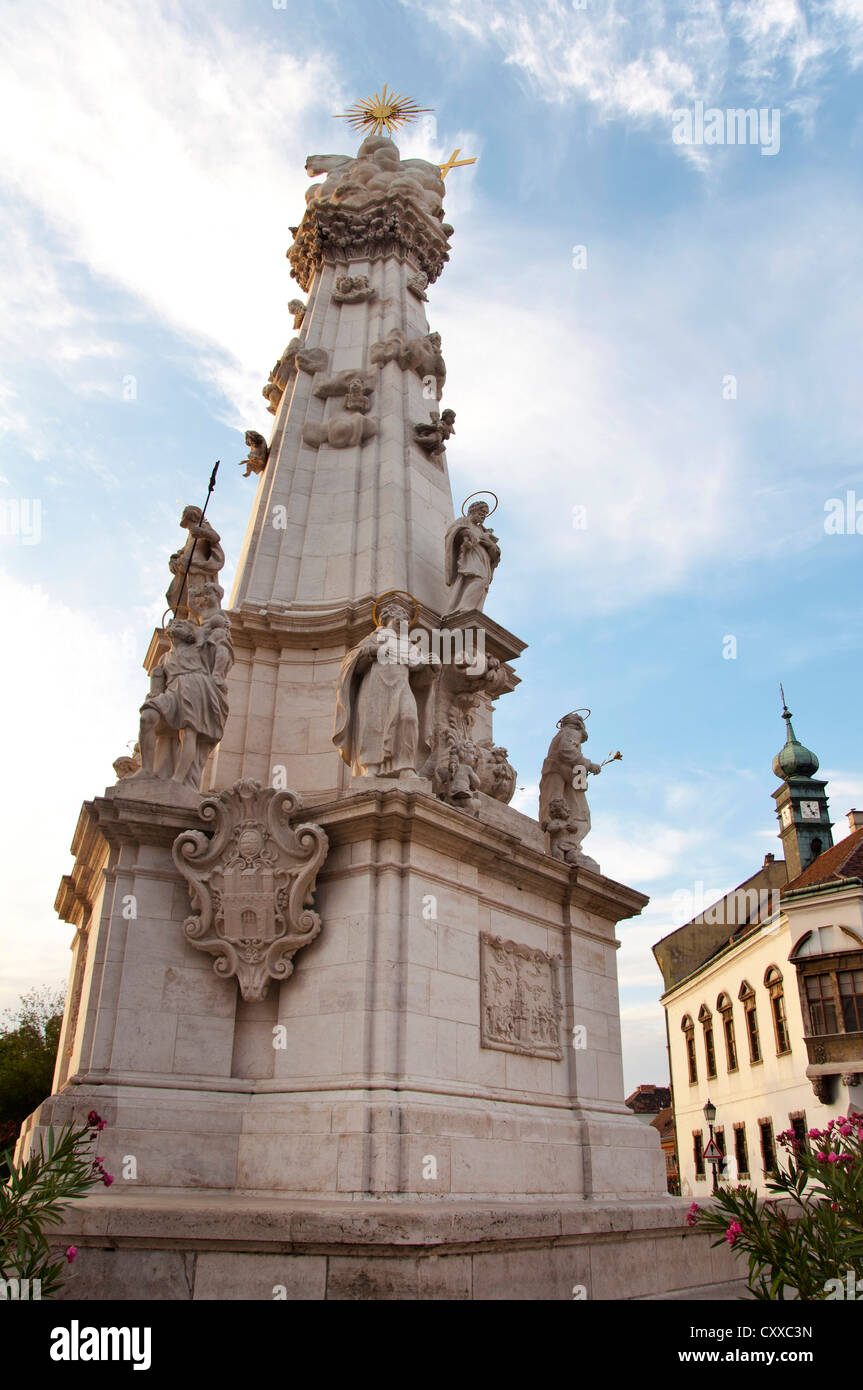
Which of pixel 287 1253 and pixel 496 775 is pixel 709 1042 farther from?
pixel 287 1253

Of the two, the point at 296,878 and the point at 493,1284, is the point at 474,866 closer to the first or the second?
the point at 296,878

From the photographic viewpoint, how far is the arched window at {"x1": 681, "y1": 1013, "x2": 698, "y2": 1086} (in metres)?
41.5

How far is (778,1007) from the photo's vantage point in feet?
105

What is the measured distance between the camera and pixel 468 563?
11.6 m

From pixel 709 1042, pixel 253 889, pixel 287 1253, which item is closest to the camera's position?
pixel 287 1253

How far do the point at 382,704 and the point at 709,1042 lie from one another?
3551cm

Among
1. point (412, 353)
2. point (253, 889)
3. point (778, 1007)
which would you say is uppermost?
point (412, 353)

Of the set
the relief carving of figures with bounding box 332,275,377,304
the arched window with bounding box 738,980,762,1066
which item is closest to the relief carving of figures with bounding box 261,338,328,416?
the relief carving of figures with bounding box 332,275,377,304

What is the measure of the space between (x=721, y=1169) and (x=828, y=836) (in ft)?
45.4

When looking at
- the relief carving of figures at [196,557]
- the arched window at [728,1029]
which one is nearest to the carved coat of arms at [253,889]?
the relief carving of figures at [196,557]

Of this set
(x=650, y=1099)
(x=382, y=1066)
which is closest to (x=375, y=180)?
(x=382, y=1066)

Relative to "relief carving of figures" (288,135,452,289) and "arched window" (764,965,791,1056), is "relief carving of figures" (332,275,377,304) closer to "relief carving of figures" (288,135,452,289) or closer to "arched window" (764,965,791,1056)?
"relief carving of figures" (288,135,452,289)

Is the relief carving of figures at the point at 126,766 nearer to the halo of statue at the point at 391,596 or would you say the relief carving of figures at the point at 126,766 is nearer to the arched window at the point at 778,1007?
the halo of statue at the point at 391,596
